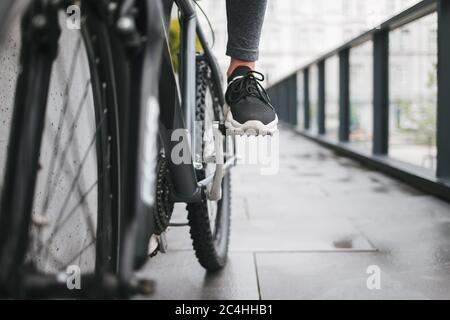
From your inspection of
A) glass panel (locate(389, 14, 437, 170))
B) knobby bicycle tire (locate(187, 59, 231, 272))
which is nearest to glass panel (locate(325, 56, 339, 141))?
glass panel (locate(389, 14, 437, 170))

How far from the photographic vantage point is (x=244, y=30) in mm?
1146

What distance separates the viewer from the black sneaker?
114 cm

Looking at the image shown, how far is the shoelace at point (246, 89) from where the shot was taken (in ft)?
3.82

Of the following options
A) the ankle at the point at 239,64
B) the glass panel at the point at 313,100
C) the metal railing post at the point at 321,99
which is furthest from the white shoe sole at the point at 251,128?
the glass panel at the point at 313,100

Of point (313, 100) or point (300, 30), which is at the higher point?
point (300, 30)

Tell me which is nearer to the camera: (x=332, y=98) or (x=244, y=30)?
(x=244, y=30)

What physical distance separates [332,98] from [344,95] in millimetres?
903

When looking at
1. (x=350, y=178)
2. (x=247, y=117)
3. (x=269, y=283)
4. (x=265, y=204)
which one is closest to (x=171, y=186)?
(x=247, y=117)

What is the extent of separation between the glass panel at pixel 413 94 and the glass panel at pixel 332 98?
5.71 feet

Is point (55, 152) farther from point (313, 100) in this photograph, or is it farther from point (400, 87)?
point (313, 100)

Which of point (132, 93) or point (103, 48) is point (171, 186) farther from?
point (132, 93)

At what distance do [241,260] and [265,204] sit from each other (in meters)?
0.95

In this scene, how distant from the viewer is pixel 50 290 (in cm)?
43

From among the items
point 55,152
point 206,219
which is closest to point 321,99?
point 206,219
